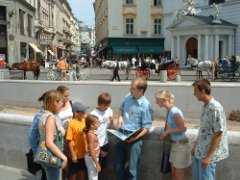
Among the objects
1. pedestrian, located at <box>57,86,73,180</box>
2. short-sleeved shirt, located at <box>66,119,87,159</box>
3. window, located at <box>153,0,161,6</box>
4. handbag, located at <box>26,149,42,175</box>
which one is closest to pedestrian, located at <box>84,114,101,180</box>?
short-sleeved shirt, located at <box>66,119,87,159</box>

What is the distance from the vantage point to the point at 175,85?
13.1 metres

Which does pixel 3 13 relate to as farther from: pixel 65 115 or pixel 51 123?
pixel 51 123

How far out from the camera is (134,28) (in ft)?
173

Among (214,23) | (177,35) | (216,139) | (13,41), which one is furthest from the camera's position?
(13,41)

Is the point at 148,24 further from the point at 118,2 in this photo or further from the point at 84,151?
the point at 84,151

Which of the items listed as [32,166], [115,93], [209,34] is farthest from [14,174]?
[209,34]

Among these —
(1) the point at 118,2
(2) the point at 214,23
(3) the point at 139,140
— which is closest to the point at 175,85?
(3) the point at 139,140

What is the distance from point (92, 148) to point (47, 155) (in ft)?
2.34

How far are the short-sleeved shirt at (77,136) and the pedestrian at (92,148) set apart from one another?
11cm

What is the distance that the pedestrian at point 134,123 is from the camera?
5.17 meters

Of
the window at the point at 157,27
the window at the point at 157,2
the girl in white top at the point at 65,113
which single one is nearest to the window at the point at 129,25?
the window at the point at 157,27

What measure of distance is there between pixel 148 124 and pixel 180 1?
48080 mm

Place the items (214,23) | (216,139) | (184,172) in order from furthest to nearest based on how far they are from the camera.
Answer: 1. (214,23)
2. (184,172)
3. (216,139)

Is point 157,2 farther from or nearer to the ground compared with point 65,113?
farther from the ground
